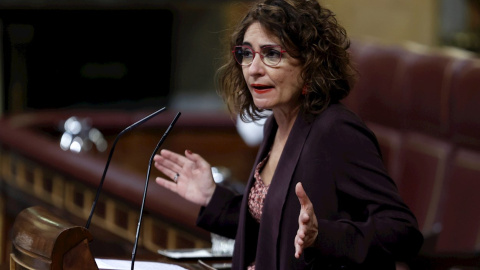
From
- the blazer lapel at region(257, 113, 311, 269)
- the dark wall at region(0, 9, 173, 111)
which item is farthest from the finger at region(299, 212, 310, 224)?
the dark wall at region(0, 9, 173, 111)

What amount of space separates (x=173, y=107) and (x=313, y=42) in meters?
5.58

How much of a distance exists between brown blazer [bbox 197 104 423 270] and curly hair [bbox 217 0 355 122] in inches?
1.5

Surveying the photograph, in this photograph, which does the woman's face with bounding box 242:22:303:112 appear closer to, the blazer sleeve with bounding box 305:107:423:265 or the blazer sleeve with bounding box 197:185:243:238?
the blazer sleeve with bounding box 305:107:423:265

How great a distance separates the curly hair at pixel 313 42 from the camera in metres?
1.72

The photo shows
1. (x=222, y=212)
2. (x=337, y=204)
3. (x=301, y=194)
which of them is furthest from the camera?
(x=222, y=212)

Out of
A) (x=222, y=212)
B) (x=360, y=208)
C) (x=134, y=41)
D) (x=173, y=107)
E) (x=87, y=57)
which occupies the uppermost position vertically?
(x=360, y=208)

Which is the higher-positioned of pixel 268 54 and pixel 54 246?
pixel 268 54

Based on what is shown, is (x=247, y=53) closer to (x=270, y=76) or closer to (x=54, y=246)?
(x=270, y=76)

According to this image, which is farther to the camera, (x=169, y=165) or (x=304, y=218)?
(x=169, y=165)

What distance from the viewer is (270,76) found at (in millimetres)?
1729

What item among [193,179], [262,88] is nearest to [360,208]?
[262,88]

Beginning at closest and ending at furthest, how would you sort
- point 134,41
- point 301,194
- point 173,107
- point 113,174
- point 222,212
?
point 301,194 → point 222,212 → point 113,174 → point 134,41 → point 173,107

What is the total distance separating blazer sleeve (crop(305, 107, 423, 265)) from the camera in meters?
1.60

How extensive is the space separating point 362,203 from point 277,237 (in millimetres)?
168
